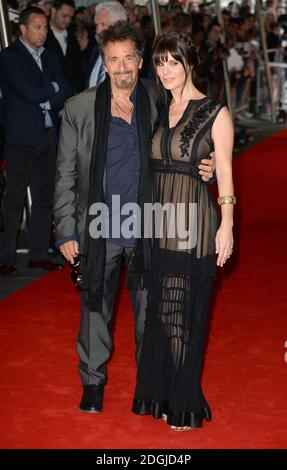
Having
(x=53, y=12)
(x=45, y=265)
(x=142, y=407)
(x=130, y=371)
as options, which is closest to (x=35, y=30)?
(x=45, y=265)

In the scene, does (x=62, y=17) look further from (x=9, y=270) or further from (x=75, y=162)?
(x=75, y=162)

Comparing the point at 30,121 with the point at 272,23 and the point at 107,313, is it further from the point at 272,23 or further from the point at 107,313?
the point at 272,23

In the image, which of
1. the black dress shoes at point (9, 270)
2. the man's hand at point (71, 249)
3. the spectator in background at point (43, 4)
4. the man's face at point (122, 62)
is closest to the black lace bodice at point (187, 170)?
the man's face at point (122, 62)

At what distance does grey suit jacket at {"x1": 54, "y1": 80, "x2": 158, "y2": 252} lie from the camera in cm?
422

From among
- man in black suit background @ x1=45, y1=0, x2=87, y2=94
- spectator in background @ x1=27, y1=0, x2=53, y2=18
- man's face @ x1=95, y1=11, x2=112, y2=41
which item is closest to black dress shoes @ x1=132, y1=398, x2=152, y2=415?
man's face @ x1=95, y1=11, x2=112, y2=41

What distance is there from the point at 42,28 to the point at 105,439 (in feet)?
12.6

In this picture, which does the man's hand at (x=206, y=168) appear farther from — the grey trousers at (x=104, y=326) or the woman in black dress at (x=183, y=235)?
the grey trousers at (x=104, y=326)

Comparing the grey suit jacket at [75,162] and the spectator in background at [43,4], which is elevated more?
the spectator in background at [43,4]

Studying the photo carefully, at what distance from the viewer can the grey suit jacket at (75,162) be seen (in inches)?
166

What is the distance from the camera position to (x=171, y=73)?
157 inches

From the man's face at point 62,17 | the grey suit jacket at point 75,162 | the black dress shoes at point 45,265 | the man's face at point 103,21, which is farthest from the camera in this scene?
the man's face at point 62,17

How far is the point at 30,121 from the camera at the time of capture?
7.27 meters

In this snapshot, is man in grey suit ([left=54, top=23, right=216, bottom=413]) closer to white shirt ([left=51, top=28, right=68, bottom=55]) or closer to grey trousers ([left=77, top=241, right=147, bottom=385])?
grey trousers ([left=77, top=241, right=147, bottom=385])

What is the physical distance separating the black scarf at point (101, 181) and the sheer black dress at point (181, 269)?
0.06 meters
